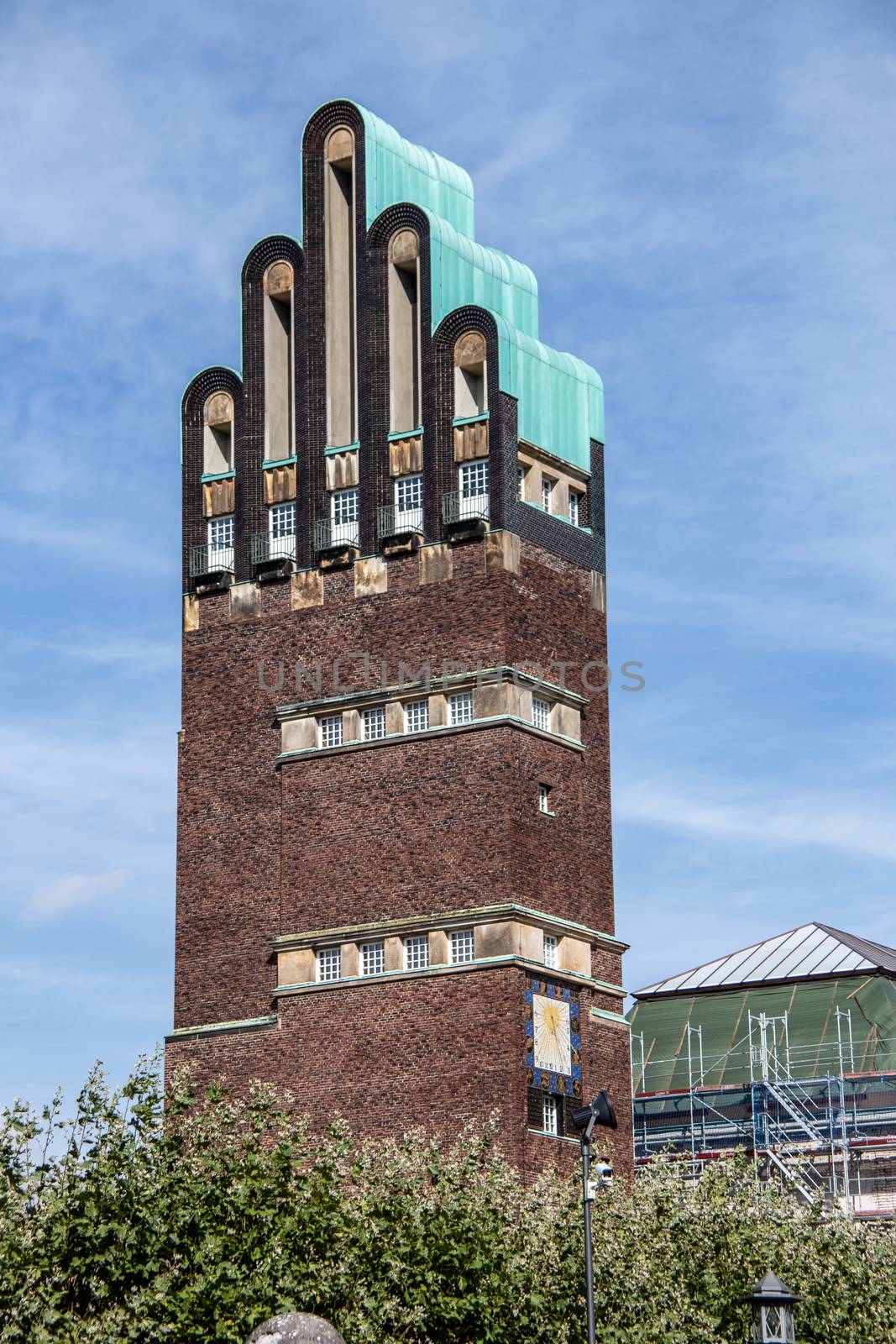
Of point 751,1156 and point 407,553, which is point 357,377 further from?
point 751,1156

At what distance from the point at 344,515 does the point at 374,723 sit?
275 inches

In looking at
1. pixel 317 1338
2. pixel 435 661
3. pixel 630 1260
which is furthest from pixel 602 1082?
pixel 317 1338

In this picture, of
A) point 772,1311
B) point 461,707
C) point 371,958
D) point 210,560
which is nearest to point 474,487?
point 461,707

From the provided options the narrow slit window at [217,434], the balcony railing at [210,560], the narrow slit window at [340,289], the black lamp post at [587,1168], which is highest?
the narrow slit window at [340,289]

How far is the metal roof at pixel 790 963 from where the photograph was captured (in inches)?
3824

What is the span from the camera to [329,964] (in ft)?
240

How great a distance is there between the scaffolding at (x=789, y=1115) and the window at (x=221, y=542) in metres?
24.8

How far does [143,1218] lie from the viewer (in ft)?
169

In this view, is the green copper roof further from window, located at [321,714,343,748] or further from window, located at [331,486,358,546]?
window, located at [321,714,343,748]

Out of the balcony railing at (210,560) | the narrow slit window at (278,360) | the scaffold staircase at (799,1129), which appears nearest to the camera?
the balcony railing at (210,560)

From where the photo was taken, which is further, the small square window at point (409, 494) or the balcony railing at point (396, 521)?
the small square window at point (409, 494)

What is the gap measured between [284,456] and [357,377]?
355 cm

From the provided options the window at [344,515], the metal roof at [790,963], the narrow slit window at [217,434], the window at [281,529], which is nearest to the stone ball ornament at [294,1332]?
the window at [344,515]

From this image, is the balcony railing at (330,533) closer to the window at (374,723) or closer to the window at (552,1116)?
the window at (374,723)
